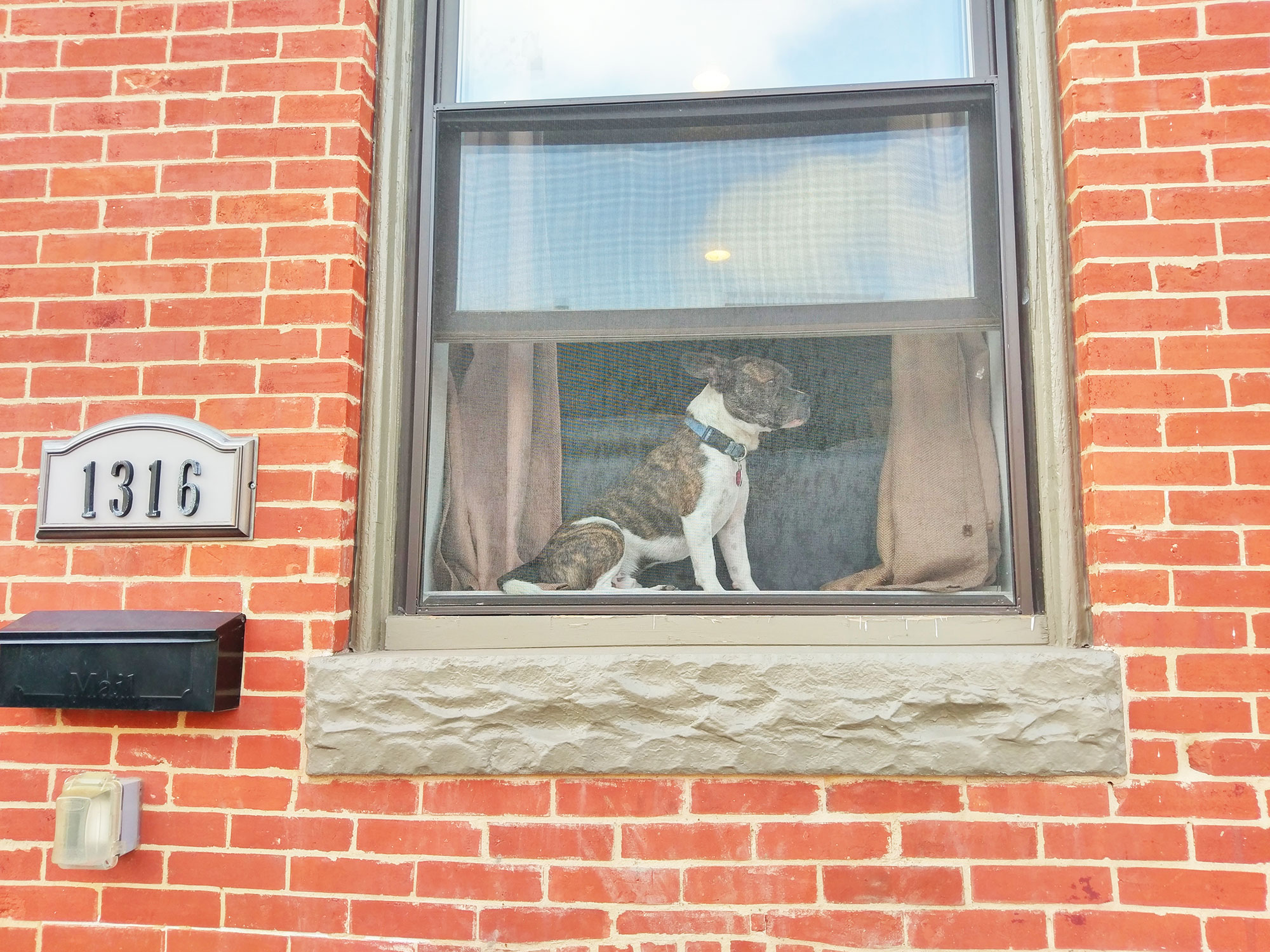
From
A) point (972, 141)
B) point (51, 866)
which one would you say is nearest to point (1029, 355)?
point (972, 141)

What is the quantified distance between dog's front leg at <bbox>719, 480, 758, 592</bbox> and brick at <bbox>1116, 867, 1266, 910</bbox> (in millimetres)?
1020

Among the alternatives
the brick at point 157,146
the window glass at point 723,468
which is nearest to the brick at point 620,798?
the window glass at point 723,468

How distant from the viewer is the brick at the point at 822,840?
1.89 m

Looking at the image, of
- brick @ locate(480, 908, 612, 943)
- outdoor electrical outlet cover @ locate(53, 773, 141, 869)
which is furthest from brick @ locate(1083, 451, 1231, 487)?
outdoor electrical outlet cover @ locate(53, 773, 141, 869)

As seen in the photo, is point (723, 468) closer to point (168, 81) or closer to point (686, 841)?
point (686, 841)

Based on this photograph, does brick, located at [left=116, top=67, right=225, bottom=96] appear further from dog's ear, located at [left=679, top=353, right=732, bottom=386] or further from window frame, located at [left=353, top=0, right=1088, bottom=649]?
dog's ear, located at [left=679, top=353, right=732, bottom=386]

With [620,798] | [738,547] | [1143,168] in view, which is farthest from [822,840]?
[1143,168]

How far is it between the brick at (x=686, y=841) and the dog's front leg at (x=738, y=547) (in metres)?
0.57

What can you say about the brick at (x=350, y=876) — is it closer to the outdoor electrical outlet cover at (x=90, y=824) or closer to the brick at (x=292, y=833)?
the brick at (x=292, y=833)

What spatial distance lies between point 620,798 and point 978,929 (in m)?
0.82

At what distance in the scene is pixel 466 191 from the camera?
2373 millimetres

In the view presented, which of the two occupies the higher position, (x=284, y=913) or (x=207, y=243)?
(x=207, y=243)

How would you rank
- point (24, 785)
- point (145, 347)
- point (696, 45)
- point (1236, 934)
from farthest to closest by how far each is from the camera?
point (696, 45) < point (145, 347) < point (24, 785) < point (1236, 934)

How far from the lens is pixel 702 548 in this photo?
2199 mm
